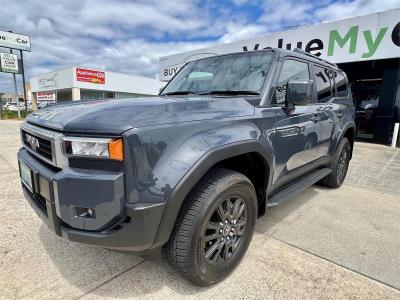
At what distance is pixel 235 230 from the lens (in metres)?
2.31

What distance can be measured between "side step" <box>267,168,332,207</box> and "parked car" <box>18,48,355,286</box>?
0.9 inches

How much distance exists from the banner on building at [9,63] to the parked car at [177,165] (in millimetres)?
29504

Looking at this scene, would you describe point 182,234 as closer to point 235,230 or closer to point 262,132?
point 235,230

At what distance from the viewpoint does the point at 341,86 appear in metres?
4.54

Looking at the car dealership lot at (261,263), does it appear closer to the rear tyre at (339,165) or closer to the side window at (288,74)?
the rear tyre at (339,165)

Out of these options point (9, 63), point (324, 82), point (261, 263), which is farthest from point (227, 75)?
point (9, 63)

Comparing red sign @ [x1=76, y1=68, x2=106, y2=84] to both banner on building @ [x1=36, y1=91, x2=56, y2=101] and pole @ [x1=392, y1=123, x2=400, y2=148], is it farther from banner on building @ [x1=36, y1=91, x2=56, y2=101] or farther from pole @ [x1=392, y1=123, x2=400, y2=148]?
pole @ [x1=392, y1=123, x2=400, y2=148]

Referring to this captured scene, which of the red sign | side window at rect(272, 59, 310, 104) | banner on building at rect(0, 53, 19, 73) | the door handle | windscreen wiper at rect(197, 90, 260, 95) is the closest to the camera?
windscreen wiper at rect(197, 90, 260, 95)

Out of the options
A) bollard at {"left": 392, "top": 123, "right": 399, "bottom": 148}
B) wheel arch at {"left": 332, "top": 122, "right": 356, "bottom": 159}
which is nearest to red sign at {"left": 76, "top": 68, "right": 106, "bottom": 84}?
bollard at {"left": 392, "top": 123, "right": 399, "bottom": 148}

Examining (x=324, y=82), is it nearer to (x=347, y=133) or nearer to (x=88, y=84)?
(x=347, y=133)

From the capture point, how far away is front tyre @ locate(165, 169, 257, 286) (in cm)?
188

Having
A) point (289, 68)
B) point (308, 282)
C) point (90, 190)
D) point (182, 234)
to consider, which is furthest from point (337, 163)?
point (90, 190)

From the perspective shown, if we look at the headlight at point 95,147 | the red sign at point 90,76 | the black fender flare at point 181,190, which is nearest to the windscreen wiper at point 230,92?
the black fender flare at point 181,190

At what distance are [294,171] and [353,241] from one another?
0.90m
